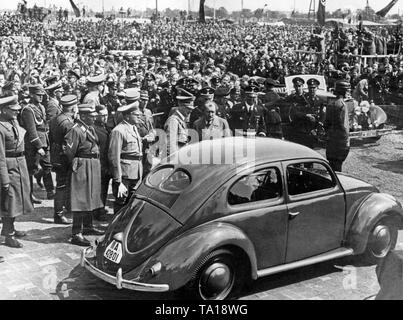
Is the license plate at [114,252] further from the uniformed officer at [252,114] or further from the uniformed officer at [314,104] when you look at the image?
the uniformed officer at [314,104]

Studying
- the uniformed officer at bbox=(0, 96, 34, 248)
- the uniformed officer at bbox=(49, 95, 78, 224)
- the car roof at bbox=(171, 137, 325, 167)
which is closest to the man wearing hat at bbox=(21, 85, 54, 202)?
the uniformed officer at bbox=(49, 95, 78, 224)

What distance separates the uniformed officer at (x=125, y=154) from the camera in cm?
682

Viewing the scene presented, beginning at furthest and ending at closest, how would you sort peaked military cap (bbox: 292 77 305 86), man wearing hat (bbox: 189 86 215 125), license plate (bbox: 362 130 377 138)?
license plate (bbox: 362 130 377 138) < peaked military cap (bbox: 292 77 305 86) < man wearing hat (bbox: 189 86 215 125)

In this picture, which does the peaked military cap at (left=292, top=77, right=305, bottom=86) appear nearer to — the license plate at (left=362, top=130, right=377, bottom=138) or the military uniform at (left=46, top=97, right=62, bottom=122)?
the license plate at (left=362, top=130, right=377, bottom=138)

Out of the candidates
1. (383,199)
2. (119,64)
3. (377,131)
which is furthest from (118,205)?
(119,64)

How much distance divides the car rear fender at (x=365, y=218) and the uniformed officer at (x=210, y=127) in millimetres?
2528

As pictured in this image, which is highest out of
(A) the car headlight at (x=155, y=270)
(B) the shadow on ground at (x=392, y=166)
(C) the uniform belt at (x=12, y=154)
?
(C) the uniform belt at (x=12, y=154)

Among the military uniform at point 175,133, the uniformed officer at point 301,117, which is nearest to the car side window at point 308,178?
the military uniform at point 175,133

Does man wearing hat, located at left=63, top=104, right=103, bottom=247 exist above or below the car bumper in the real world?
above

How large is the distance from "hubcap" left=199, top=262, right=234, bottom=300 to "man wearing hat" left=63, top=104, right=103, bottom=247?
226 centimetres

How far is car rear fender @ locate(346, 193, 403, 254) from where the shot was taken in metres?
Answer: 5.83

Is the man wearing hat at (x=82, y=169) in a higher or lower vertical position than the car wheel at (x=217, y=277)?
higher
